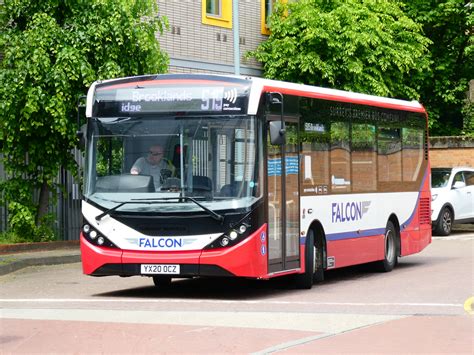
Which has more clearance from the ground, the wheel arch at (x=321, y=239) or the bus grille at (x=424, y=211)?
the bus grille at (x=424, y=211)

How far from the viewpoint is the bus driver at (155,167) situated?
1558 centimetres

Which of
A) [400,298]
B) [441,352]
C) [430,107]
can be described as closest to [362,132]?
[400,298]

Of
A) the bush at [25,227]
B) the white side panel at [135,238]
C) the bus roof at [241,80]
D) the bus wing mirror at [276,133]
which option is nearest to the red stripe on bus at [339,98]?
the bus roof at [241,80]

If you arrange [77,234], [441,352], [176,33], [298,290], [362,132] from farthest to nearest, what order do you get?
[176,33] < [77,234] < [362,132] < [298,290] < [441,352]

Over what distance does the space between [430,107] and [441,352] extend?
3252 centimetres

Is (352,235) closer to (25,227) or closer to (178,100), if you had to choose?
(178,100)

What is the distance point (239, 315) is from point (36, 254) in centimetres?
994

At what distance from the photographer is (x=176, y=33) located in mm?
31891

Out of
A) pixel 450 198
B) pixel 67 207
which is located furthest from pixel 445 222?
pixel 67 207

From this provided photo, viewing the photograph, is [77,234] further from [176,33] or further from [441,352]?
[441,352]

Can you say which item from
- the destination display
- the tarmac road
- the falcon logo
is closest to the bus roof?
the destination display

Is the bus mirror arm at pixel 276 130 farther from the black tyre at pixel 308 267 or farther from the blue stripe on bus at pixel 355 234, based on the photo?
the blue stripe on bus at pixel 355 234

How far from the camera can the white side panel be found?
50.4 ft

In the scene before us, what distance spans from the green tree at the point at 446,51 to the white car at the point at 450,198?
7249 millimetres
